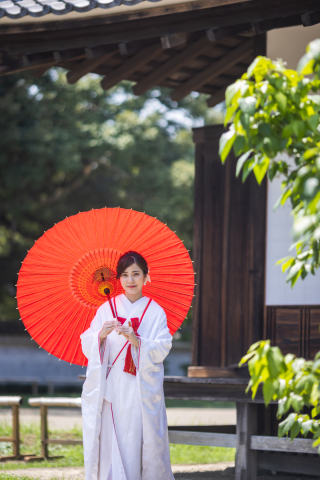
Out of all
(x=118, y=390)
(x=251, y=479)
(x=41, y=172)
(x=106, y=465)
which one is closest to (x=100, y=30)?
(x=118, y=390)

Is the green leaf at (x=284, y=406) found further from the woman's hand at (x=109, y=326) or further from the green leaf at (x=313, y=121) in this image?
the woman's hand at (x=109, y=326)

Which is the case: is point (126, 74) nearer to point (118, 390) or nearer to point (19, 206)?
point (118, 390)

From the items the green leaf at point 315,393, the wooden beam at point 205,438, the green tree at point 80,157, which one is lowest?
the wooden beam at point 205,438

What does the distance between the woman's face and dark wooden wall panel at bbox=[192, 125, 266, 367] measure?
5.47 ft

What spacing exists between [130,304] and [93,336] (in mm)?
310

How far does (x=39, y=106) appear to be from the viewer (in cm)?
1579

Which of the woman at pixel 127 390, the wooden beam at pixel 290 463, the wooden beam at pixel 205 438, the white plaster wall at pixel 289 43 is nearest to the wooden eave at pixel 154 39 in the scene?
the white plaster wall at pixel 289 43

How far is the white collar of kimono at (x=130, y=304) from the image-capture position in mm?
3789

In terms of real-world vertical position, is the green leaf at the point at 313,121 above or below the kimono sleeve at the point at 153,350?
above

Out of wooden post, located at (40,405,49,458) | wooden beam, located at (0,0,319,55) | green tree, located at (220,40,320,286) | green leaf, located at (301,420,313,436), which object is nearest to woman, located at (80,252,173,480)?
green leaf, located at (301,420,313,436)

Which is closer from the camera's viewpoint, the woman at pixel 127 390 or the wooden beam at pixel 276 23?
the woman at pixel 127 390

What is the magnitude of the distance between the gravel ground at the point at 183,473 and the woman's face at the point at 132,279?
2.21 metres

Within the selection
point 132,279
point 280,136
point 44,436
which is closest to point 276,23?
point 132,279

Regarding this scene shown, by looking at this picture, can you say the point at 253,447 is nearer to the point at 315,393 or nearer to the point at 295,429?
the point at 295,429
